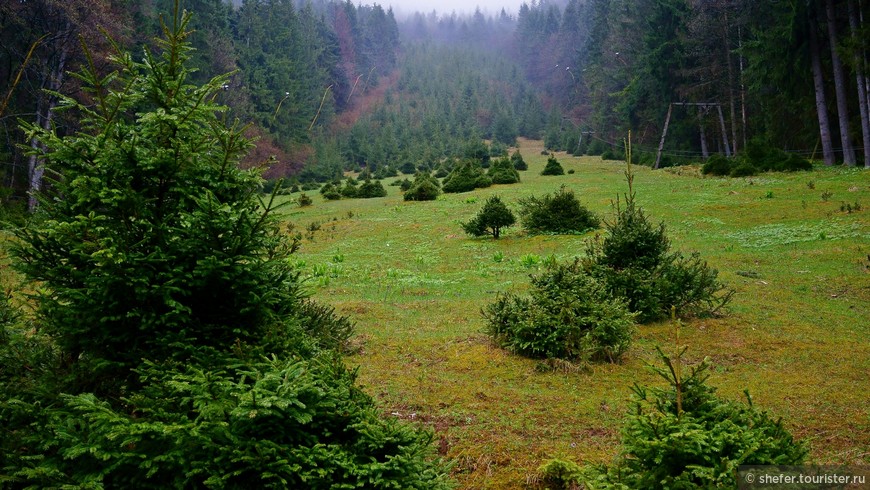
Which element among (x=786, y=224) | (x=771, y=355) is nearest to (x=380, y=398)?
(x=771, y=355)

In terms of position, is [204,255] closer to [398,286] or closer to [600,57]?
[398,286]

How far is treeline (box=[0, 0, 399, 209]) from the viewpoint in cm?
2477

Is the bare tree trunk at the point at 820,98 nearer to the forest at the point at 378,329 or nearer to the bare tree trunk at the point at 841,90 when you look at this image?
the bare tree trunk at the point at 841,90

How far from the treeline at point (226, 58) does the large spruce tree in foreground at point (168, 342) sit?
409cm

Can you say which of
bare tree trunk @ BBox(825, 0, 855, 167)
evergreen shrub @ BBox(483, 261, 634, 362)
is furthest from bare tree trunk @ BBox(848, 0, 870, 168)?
evergreen shrub @ BBox(483, 261, 634, 362)

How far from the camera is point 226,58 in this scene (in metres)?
55.0

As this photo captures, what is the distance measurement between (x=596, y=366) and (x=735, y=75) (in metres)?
41.4

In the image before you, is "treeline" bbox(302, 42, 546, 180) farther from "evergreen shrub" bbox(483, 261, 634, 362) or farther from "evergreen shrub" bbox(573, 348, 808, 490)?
"evergreen shrub" bbox(573, 348, 808, 490)

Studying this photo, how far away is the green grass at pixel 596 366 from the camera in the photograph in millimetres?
5078

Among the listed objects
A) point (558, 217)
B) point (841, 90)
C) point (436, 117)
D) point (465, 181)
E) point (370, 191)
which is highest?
point (436, 117)

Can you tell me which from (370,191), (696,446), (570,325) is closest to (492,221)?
(570,325)

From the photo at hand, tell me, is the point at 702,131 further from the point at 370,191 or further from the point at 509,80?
the point at 509,80

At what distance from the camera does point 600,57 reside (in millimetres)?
71562

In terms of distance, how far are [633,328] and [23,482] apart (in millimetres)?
6520
